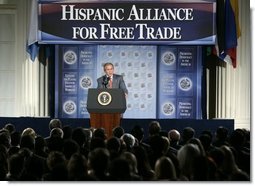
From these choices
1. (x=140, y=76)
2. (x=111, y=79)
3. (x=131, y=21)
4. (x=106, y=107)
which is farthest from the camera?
(x=140, y=76)

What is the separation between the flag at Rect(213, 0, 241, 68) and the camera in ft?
33.6

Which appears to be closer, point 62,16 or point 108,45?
point 62,16

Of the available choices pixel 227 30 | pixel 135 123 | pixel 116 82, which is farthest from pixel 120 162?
pixel 227 30

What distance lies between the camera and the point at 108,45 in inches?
439

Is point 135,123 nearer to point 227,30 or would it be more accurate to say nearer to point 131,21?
point 131,21

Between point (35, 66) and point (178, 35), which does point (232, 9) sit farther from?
point (35, 66)

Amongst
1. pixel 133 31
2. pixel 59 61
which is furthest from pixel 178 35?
pixel 59 61

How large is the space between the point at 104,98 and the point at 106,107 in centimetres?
13

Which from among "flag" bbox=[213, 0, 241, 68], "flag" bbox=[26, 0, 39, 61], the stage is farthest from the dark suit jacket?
"flag" bbox=[213, 0, 241, 68]

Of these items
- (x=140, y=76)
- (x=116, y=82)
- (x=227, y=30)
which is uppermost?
(x=227, y=30)

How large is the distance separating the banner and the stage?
1.81m

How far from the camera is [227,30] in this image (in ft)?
33.7

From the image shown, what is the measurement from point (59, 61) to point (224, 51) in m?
2.80

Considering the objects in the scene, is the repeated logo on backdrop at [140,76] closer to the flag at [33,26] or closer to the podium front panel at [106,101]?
the flag at [33,26]
